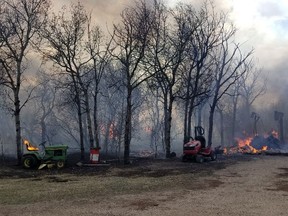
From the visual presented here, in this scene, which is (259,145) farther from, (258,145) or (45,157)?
(45,157)

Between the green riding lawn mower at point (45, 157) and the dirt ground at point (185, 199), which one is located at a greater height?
the green riding lawn mower at point (45, 157)

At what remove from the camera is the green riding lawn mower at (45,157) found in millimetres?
16531

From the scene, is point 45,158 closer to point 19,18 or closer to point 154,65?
point 19,18

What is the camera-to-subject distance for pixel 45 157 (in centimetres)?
1684

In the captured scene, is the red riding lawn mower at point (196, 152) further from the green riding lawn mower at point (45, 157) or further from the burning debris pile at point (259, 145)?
the burning debris pile at point (259, 145)

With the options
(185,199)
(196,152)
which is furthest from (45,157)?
(185,199)

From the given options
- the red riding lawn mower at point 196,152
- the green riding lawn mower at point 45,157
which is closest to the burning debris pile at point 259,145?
the red riding lawn mower at point 196,152

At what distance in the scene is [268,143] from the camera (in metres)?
35.9

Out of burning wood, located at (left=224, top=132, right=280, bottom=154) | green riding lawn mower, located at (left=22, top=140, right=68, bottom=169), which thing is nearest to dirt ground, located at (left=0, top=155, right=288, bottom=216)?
green riding lawn mower, located at (left=22, top=140, right=68, bottom=169)

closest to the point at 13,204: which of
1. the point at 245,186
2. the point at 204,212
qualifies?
the point at 204,212

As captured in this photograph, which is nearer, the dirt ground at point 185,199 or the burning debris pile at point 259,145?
the dirt ground at point 185,199

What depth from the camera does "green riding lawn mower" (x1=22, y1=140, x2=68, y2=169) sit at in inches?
651

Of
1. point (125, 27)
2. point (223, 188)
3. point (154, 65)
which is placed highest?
point (125, 27)

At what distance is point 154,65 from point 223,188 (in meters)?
14.7
